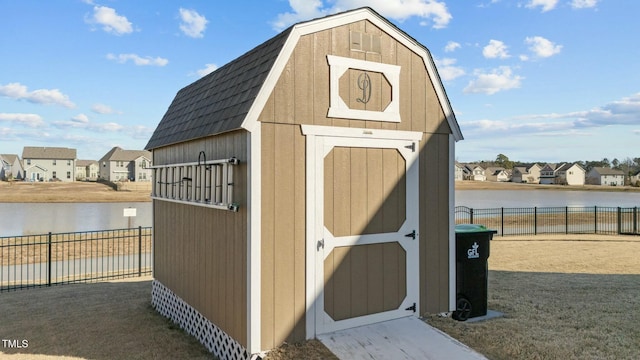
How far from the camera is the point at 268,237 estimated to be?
152 inches

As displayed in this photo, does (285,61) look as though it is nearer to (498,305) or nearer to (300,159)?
(300,159)

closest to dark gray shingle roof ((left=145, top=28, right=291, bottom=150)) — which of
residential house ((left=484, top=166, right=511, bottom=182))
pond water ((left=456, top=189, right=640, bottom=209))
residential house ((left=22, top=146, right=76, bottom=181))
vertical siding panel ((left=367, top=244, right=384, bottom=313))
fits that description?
vertical siding panel ((left=367, top=244, right=384, bottom=313))

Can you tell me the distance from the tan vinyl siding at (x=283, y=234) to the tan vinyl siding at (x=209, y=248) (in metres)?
0.22

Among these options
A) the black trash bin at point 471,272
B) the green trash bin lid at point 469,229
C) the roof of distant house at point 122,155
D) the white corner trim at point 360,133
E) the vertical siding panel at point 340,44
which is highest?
the roof of distant house at point 122,155

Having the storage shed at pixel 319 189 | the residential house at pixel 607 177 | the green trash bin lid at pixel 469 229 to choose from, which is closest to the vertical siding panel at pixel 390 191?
the storage shed at pixel 319 189

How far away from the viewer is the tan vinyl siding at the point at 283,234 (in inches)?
152

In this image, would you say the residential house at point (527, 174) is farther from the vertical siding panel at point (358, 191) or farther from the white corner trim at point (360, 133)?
the vertical siding panel at point (358, 191)

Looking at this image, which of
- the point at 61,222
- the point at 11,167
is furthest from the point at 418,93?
the point at 11,167

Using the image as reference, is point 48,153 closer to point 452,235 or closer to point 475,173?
point 452,235

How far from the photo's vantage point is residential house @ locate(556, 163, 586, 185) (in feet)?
253

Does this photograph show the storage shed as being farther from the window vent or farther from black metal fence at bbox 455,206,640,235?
black metal fence at bbox 455,206,640,235

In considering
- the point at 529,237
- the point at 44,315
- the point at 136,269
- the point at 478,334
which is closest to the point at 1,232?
the point at 136,269

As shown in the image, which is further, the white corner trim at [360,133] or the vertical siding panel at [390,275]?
the vertical siding panel at [390,275]

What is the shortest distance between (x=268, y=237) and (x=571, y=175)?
90134 mm
